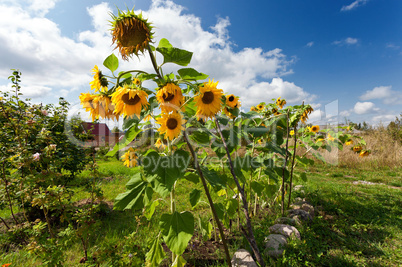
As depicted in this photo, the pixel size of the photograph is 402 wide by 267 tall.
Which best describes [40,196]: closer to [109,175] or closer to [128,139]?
[128,139]

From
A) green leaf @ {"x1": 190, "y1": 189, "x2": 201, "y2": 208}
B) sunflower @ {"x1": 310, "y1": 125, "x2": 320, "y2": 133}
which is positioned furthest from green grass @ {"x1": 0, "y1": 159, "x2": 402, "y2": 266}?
sunflower @ {"x1": 310, "y1": 125, "x2": 320, "y2": 133}

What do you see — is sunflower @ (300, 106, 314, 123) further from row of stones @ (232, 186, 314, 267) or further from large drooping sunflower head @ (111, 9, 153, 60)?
large drooping sunflower head @ (111, 9, 153, 60)

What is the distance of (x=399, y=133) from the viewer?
11.0 meters

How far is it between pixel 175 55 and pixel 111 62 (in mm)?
429

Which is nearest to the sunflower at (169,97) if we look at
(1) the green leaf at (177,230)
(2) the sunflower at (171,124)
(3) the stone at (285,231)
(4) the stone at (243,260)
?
(2) the sunflower at (171,124)

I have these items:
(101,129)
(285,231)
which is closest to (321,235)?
(285,231)

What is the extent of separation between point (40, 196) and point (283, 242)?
2.60 metres

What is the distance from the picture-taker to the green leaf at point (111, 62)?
1.22 meters

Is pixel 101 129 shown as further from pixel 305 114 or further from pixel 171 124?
pixel 305 114

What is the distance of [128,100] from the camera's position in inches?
49.8

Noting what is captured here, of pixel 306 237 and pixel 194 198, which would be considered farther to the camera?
pixel 306 237

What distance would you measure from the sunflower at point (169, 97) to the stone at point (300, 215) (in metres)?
2.80

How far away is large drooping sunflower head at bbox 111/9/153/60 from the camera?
1.11m

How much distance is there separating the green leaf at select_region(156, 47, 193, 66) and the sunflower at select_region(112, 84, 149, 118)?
282 mm
